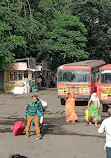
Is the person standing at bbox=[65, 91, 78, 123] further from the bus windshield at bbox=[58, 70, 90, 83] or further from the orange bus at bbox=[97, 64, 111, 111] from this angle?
the bus windshield at bbox=[58, 70, 90, 83]

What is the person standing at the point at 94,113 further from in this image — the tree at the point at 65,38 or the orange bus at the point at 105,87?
the tree at the point at 65,38

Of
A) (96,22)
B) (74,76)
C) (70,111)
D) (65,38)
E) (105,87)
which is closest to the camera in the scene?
(70,111)

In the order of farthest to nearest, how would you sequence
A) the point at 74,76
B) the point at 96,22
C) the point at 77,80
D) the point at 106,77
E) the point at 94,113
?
the point at 96,22 → the point at 74,76 → the point at 77,80 → the point at 106,77 → the point at 94,113

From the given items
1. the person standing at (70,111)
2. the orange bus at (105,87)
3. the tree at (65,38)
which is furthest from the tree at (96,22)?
the person standing at (70,111)

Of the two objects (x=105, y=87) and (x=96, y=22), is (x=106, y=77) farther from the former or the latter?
(x=96, y=22)

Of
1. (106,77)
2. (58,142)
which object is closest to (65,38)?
(106,77)

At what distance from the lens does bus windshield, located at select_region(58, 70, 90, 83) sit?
71.6ft

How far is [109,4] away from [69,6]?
5.80m

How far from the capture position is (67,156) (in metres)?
8.38

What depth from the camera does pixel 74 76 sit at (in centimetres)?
2197

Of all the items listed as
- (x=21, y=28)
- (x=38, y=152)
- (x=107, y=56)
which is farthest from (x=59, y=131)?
(x=107, y=56)

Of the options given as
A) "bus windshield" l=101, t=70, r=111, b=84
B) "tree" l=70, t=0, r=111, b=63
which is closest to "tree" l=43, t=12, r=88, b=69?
"tree" l=70, t=0, r=111, b=63

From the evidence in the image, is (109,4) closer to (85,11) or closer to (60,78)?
(85,11)

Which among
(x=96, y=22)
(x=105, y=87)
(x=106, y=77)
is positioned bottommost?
(x=105, y=87)
